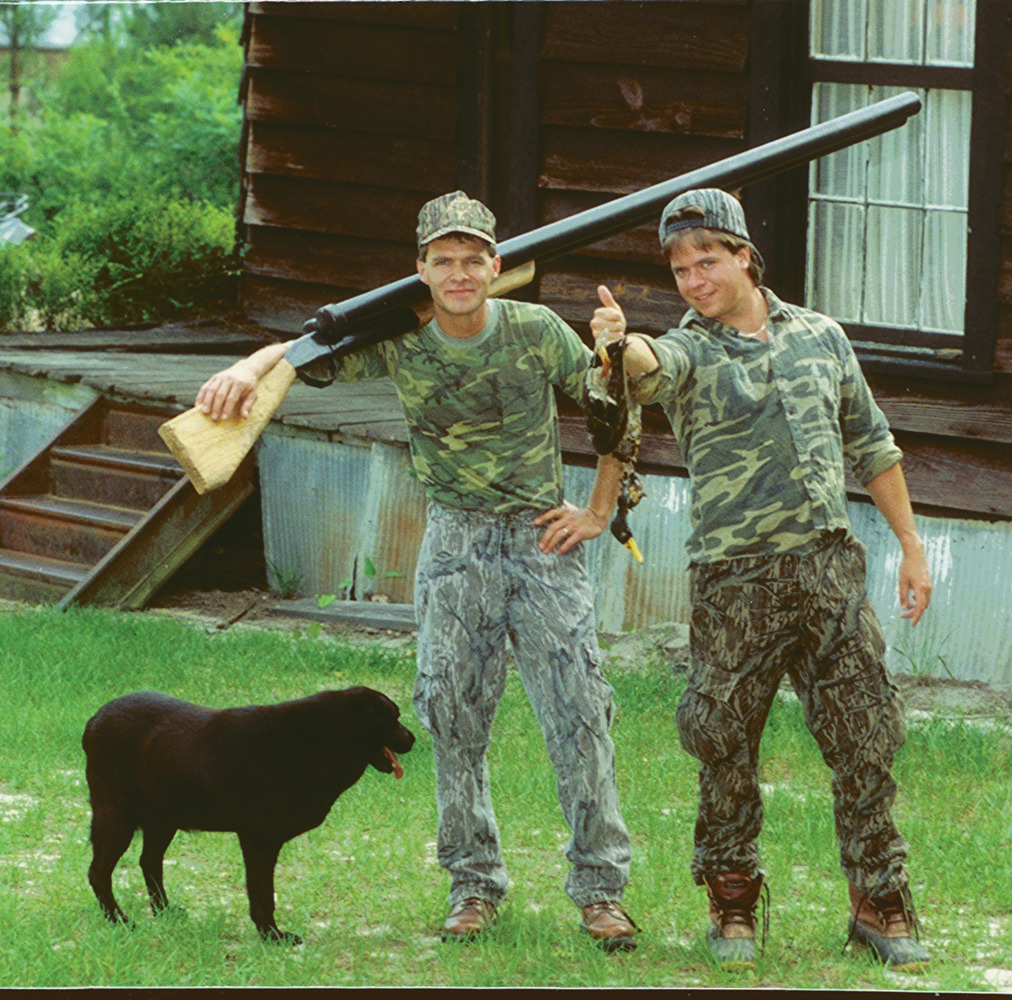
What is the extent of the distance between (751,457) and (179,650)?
225 centimetres

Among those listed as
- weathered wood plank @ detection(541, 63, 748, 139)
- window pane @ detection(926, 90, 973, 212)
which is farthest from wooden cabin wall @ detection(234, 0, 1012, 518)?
window pane @ detection(926, 90, 973, 212)

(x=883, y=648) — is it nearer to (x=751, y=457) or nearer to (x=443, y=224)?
(x=751, y=457)

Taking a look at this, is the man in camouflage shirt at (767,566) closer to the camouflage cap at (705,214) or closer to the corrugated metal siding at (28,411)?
the camouflage cap at (705,214)

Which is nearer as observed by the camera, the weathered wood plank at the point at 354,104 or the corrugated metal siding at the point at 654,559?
the corrugated metal siding at the point at 654,559

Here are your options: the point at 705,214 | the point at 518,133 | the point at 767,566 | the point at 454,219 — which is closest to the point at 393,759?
the point at 767,566

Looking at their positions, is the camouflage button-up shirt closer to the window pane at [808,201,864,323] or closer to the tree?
the tree

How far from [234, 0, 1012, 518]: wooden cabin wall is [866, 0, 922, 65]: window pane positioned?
29 cm

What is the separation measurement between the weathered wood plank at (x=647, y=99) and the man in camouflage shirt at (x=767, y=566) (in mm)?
2410

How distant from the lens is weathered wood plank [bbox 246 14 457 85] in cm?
546

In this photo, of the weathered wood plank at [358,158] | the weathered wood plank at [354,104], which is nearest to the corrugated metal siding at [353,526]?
the weathered wood plank at [358,158]

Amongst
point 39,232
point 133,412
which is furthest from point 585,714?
point 39,232

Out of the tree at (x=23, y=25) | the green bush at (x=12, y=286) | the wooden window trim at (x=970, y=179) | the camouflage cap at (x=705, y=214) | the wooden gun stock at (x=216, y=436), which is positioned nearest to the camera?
the wooden gun stock at (x=216, y=436)

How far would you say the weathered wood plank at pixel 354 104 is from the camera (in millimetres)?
5438

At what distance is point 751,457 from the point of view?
3207 mm
